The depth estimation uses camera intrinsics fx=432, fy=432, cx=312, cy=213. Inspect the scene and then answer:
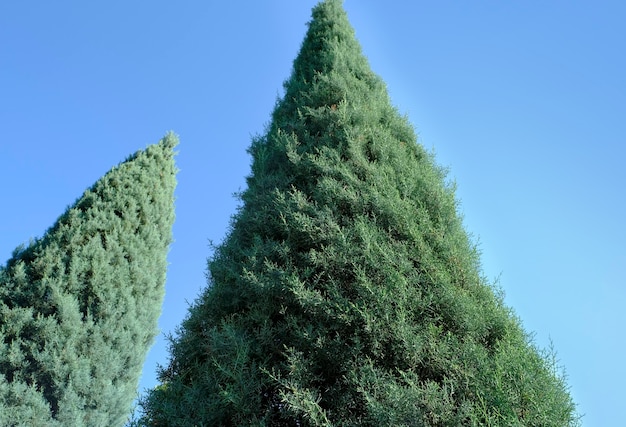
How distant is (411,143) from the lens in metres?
5.30

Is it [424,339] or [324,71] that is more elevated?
[324,71]

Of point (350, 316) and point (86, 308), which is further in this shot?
point (86, 308)

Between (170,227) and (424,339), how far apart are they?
23.4 feet

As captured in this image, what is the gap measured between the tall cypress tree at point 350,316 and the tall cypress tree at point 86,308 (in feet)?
12.1

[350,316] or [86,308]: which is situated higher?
[86,308]

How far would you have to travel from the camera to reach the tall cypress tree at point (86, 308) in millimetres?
6520

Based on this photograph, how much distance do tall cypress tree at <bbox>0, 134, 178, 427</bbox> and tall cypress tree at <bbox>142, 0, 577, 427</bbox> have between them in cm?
370

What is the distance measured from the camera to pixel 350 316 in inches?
134

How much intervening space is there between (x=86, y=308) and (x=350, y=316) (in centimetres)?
575

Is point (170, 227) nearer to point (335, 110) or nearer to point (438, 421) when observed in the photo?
point (335, 110)

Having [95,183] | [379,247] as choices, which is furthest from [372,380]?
[95,183]

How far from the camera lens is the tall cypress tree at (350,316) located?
119 inches

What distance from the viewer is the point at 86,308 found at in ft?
24.0

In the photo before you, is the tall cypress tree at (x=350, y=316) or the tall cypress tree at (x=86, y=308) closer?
the tall cypress tree at (x=350, y=316)
